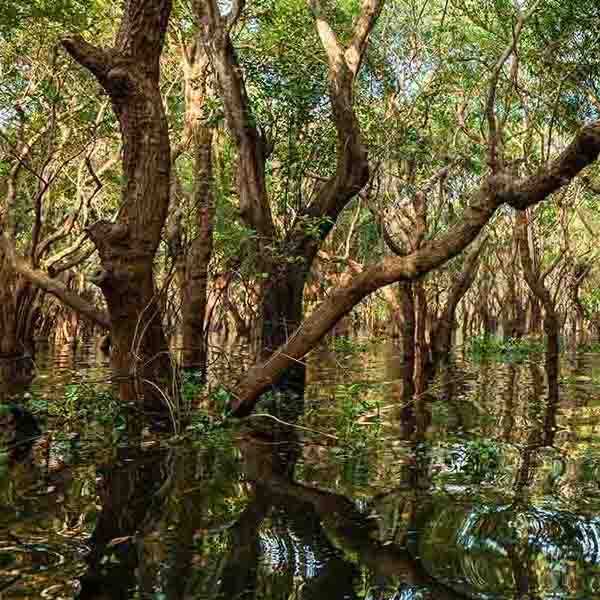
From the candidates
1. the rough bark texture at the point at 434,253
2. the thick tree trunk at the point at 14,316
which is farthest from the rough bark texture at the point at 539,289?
the thick tree trunk at the point at 14,316

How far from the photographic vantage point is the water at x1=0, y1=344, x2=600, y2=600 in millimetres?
3391

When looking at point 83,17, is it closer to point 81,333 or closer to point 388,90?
point 388,90

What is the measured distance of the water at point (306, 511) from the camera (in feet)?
11.1

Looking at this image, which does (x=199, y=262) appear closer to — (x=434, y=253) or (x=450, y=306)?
(x=434, y=253)

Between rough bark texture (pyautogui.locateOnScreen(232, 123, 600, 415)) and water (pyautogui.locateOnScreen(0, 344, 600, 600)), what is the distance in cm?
70

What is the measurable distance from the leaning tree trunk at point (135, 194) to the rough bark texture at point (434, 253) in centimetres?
104

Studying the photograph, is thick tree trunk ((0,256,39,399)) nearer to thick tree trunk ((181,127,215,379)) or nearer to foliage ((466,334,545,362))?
thick tree trunk ((181,127,215,379))

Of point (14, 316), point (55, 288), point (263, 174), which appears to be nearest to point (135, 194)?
point (263, 174)

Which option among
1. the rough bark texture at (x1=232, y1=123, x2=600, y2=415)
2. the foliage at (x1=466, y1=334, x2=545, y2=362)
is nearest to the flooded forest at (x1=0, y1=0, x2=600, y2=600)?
the rough bark texture at (x1=232, y1=123, x2=600, y2=415)

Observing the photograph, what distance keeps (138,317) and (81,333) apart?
2636 centimetres

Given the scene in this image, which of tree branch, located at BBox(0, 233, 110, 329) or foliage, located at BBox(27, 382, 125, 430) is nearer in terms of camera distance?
foliage, located at BBox(27, 382, 125, 430)

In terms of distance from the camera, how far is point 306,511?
14.9 feet

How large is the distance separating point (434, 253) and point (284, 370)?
179 centimetres

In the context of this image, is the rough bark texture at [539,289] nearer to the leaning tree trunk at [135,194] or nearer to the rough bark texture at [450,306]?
the rough bark texture at [450,306]
